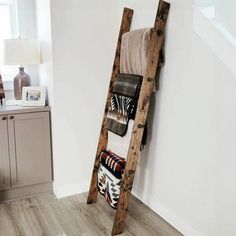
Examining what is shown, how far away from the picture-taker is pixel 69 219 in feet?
8.13

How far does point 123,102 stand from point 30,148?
0.96m

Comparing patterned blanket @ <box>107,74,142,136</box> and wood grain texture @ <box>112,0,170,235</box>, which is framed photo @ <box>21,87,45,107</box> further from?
wood grain texture @ <box>112,0,170,235</box>

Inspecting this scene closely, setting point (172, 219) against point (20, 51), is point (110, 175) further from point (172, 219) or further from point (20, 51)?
point (20, 51)

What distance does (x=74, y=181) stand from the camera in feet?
9.42

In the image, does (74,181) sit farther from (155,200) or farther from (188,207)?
(188,207)

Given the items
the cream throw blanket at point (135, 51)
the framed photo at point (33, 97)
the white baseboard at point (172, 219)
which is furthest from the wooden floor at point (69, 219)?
the cream throw blanket at point (135, 51)

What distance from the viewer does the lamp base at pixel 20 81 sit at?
2834 millimetres

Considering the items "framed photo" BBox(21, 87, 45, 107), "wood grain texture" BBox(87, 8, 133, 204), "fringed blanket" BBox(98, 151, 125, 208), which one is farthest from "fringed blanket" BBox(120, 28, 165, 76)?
"framed photo" BBox(21, 87, 45, 107)

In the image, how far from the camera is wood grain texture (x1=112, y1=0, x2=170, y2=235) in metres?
2.16

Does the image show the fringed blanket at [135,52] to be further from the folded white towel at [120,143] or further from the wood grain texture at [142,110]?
the folded white towel at [120,143]

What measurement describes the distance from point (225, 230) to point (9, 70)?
2.34 metres

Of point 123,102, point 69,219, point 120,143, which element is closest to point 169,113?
point 123,102

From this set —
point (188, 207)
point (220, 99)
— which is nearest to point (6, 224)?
point (188, 207)

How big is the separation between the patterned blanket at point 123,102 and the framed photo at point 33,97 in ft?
2.08
